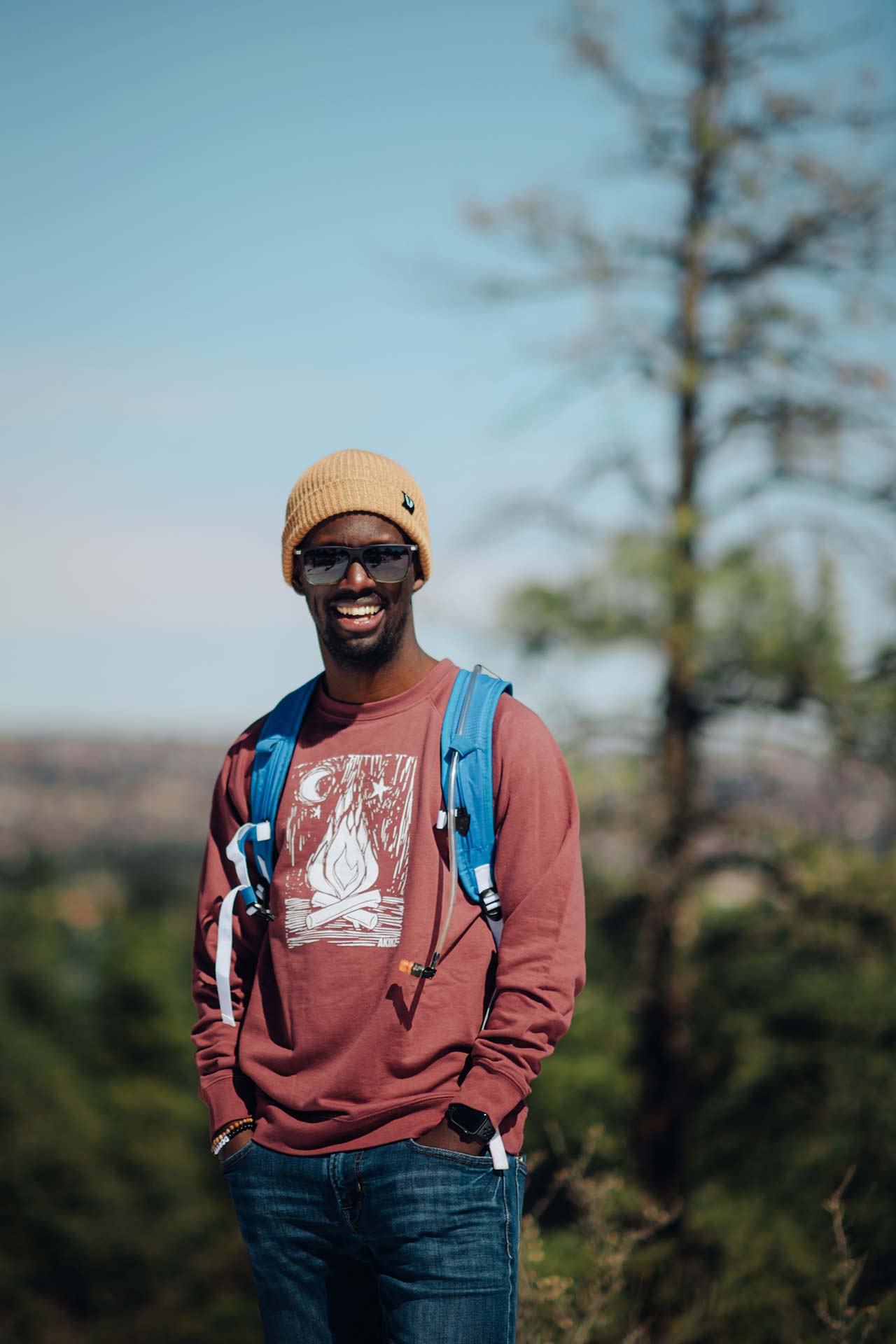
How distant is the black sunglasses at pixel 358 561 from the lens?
221 centimetres

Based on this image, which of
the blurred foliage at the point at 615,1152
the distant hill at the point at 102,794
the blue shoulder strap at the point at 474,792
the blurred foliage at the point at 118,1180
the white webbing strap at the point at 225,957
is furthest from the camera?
the distant hill at the point at 102,794

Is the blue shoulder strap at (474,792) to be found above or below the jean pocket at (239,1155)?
above

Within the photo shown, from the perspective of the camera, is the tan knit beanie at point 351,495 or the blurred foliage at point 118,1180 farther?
the blurred foliage at point 118,1180

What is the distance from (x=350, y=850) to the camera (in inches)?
83.0

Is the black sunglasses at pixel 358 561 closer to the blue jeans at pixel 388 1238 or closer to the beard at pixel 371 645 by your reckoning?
the beard at pixel 371 645

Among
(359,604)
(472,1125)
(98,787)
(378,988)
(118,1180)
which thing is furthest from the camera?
(98,787)

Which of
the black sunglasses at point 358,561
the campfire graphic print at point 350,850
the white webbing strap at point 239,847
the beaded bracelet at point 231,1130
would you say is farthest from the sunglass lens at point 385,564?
the beaded bracelet at point 231,1130

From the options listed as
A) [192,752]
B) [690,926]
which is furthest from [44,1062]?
[192,752]

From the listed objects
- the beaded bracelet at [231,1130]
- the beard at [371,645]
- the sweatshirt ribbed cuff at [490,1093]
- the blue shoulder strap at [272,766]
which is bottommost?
the beaded bracelet at [231,1130]

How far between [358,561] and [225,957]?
2.50ft

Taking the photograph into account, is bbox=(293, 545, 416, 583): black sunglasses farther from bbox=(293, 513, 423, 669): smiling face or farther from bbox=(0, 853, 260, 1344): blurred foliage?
bbox=(0, 853, 260, 1344): blurred foliage

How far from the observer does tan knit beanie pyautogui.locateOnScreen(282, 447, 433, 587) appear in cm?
221

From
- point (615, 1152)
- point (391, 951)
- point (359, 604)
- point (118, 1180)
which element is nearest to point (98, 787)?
point (118, 1180)

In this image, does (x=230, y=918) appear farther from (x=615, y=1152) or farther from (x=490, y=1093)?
(x=615, y=1152)
